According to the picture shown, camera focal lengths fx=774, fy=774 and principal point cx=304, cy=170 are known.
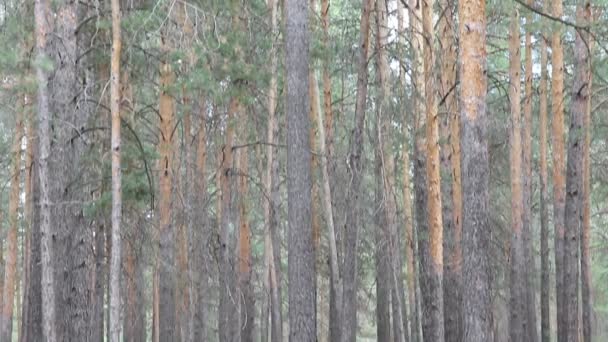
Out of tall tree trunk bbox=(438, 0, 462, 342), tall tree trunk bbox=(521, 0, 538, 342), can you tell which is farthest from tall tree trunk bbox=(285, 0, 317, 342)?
tall tree trunk bbox=(521, 0, 538, 342)

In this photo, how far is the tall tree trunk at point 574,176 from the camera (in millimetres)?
12383

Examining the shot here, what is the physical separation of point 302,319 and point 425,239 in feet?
15.9

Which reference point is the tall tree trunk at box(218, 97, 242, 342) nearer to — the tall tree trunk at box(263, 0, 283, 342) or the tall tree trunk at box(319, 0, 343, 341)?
the tall tree trunk at box(263, 0, 283, 342)

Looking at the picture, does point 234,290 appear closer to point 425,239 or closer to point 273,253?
point 273,253

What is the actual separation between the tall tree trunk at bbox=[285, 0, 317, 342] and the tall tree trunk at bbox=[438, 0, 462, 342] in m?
3.97

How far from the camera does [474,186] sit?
8289 mm

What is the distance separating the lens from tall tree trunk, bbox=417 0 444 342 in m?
12.8

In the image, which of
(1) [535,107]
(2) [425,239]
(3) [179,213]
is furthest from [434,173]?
(1) [535,107]

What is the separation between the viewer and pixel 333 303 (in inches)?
651

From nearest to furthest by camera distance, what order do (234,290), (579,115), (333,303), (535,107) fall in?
1. (579,115)
2. (234,290)
3. (333,303)
4. (535,107)

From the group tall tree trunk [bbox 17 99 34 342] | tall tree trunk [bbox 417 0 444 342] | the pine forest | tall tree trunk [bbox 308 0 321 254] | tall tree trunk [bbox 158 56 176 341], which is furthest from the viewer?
tall tree trunk [bbox 308 0 321 254]

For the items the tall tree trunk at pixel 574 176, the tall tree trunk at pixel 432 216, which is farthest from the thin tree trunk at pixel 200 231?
the tall tree trunk at pixel 574 176

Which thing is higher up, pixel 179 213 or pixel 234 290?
pixel 179 213

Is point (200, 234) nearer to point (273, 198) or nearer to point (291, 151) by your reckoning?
point (273, 198)
